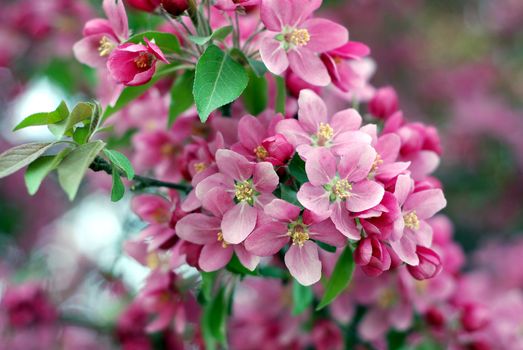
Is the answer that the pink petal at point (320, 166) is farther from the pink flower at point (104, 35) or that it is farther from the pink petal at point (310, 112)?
the pink flower at point (104, 35)

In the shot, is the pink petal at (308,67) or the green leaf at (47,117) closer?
the green leaf at (47,117)

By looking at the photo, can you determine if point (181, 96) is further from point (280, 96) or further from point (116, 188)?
point (116, 188)

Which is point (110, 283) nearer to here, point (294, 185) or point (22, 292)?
point (22, 292)

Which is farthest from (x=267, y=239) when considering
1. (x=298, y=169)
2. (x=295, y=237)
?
(x=298, y=169)

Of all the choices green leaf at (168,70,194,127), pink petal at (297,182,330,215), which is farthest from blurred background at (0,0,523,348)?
pink petal at (297,182,330,215)

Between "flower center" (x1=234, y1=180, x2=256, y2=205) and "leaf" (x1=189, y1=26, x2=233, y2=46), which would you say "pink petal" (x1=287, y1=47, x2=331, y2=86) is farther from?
"flower center" (x1=234, y1=180, x2=256, y2=205)

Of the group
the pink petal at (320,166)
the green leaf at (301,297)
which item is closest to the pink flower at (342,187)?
the pink petal at (320,166)
